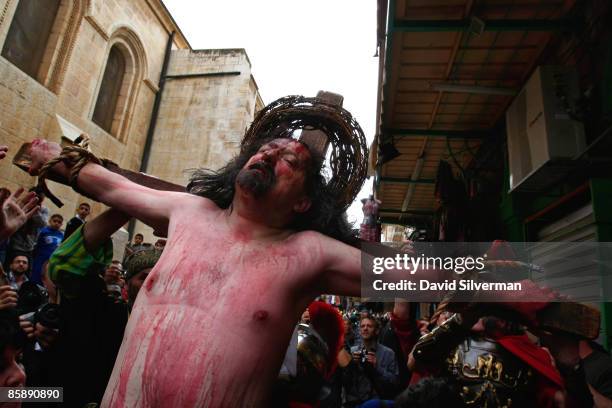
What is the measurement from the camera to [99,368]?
210cm

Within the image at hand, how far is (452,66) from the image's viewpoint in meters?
4.91

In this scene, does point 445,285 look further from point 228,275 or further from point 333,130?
point 333,130

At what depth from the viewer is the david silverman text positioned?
1350 mm

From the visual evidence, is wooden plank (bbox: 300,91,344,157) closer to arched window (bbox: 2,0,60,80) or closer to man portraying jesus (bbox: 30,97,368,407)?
man portraying jesus (bbox: 30,97,368,407)

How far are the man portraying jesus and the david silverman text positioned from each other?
5.0 inches

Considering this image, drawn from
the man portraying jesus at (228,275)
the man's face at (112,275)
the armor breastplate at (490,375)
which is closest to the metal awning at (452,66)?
the man portraying jesus at (228,275)

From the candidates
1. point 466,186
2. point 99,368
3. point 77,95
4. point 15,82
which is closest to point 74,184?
point 99,368

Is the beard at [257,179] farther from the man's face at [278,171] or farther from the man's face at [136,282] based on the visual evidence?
the man's face at [136,282]

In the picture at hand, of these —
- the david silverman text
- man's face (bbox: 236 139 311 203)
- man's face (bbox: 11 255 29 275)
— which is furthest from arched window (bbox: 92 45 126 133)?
the david silverman text

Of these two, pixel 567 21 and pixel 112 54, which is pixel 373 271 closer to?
pixel 567 21

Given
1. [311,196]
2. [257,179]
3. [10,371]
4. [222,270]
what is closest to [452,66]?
[311,196]

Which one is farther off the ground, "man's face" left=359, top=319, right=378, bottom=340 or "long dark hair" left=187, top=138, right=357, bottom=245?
"long dark hair" left=187, top=138, right=357, bottom=245

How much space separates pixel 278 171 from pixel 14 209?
146 cm

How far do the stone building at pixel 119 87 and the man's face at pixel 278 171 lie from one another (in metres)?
10.1
